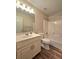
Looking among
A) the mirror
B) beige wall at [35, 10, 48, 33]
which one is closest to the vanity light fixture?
the mirror

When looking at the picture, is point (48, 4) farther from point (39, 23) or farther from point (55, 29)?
point (55, 29)

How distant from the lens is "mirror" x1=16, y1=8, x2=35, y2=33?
2.51 m

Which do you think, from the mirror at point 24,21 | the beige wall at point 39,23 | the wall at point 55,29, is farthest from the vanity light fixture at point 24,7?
the wall at point 55,29

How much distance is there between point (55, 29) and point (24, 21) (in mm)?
2209

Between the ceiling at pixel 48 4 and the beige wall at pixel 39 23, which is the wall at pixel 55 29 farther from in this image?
the ceiling at pixel 48 4

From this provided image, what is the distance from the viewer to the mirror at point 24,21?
2514 mm

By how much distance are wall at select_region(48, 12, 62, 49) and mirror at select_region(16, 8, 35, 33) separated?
1.50 m

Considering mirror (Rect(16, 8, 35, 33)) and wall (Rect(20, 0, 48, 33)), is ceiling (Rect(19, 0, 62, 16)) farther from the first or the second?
mirror (Rect(16, 8, 35, 33))
